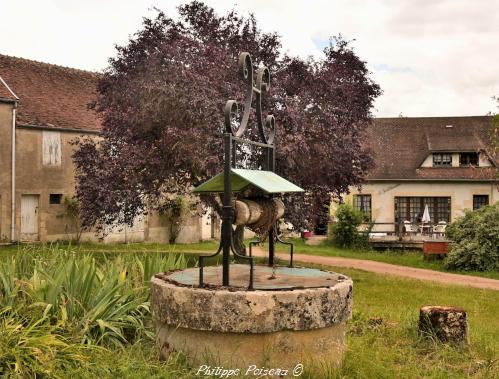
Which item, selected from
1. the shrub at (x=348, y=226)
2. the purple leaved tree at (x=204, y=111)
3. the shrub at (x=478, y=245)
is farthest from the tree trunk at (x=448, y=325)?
the shrub at (x=348, y=226)

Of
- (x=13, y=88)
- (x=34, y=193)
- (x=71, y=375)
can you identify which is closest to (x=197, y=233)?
(x=34, y=193)

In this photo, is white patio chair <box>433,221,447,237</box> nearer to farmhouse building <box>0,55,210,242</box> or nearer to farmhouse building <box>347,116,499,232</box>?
farmhouse building <box>347,116,499,232</box>

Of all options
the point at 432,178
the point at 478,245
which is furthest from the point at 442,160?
the point at 478,245

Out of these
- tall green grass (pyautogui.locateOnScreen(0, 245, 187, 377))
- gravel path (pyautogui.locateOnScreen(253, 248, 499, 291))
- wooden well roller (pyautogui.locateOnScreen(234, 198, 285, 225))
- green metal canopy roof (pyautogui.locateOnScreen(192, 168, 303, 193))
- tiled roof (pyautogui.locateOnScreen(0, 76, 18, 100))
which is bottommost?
gravel path (pyautogui.locateOnScreen(253, 248, 499, 291))

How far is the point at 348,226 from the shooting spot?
2403 cm

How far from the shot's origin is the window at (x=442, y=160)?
1172 inches

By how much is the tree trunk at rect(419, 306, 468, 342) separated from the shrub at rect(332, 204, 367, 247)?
16.7m

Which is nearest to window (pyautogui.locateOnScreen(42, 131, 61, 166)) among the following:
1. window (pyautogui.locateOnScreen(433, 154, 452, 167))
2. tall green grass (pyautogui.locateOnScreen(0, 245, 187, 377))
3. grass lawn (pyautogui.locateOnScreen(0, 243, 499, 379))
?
grass lawn (pyautogui.locateOnScreen(0, 243, 499, 379))

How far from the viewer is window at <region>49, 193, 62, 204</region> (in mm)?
24203

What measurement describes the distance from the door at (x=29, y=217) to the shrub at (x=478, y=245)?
610 inches

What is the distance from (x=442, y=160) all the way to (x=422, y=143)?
4.73 ft

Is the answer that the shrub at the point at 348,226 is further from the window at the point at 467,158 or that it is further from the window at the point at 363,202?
the window at the point at 467,158

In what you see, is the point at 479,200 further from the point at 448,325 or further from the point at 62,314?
the point at 62,314

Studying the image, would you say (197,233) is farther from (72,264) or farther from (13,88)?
(72,264)
